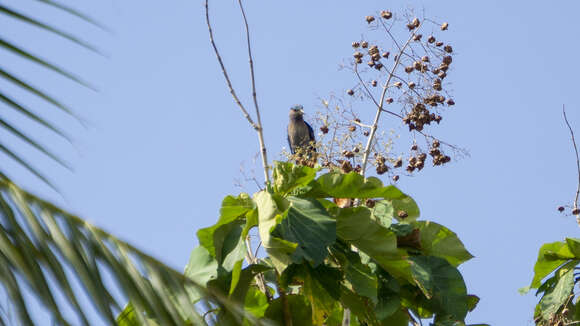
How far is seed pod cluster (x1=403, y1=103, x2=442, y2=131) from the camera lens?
468cm

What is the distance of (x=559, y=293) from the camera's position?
5.41 m

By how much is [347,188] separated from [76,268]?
2.59m

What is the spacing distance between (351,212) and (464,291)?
79 cm

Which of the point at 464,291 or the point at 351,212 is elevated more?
the point at 351,212

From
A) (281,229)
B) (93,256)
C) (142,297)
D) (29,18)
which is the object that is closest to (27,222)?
(93,256)

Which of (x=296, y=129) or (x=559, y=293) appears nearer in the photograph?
(x=559, y=293)

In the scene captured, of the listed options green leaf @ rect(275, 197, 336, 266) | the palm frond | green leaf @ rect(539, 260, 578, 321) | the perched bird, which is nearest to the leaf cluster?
green leaf @ rect(275, 197, 336, 266)

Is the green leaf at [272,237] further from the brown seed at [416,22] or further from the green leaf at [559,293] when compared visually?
the green leaf at [559,293]

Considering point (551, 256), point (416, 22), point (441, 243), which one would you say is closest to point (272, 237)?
point (441, 243)

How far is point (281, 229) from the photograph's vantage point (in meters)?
3.60

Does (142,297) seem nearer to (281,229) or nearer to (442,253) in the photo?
(281,229)

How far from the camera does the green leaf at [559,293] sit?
211 inches

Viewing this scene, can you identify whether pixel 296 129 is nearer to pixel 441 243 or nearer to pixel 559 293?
pixel 559 293

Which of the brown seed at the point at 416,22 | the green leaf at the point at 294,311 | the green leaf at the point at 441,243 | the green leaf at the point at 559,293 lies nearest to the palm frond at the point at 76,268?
the green leaf at the point at 294,311
